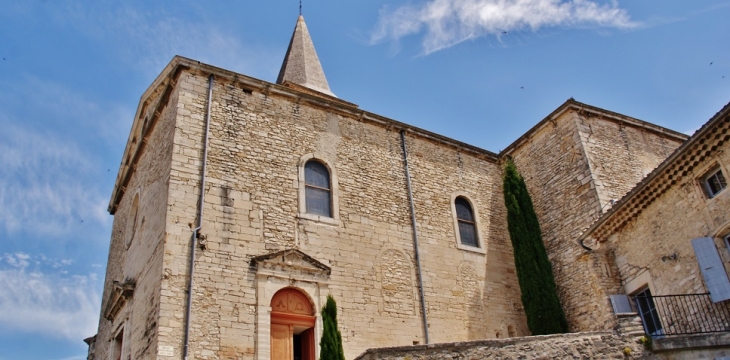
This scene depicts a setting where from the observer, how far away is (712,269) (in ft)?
37.6

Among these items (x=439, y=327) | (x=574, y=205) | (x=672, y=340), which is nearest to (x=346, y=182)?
(x=439, y=327)

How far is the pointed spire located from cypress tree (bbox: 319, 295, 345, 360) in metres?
12.5

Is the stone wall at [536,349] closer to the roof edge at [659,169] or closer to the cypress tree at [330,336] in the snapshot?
the cypress tree at [330,336]

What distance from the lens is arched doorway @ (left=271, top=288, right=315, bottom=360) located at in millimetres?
12727

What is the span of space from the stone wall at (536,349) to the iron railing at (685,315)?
0.72 meters

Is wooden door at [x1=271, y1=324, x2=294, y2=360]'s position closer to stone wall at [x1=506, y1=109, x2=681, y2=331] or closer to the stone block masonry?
the stone block masonry

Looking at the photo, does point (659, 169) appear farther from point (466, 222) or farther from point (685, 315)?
point (466, 222)

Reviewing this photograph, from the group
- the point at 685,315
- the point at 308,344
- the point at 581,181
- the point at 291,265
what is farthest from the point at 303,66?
the point at 685,315

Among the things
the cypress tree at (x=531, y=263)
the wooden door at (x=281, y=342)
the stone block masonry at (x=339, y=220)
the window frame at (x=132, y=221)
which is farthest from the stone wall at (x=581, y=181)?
the window frame at (x=132, y=221)

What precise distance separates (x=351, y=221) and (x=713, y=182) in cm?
790

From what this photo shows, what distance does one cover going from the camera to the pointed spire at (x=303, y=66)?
79.4 feet

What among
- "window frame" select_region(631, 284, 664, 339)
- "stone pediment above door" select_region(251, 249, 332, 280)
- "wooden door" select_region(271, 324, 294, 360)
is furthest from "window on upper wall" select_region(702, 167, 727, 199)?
"wooden door" select_region(271, 324, 294, 360)

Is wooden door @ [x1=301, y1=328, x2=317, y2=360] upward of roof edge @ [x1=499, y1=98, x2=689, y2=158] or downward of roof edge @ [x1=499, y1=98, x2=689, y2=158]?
downward

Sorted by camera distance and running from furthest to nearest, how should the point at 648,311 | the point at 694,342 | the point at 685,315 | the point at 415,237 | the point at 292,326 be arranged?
the point at 415,237, the point at 648,311, the point at 292,326, the point at 685,315, the point at 694,342
